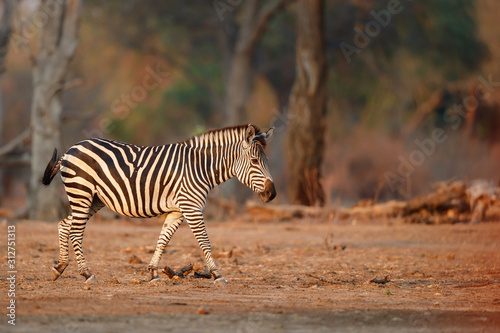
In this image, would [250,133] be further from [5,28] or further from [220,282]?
[5,28]

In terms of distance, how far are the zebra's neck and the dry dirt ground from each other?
4.02ft

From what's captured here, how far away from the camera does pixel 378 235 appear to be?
14.8 meters

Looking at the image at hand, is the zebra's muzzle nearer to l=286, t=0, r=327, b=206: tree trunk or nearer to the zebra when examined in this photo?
the zebra

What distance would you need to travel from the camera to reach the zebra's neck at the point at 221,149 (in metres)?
8.79

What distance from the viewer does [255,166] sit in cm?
862

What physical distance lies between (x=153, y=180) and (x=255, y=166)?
114 centimetres

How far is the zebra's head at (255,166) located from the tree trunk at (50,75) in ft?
33.2

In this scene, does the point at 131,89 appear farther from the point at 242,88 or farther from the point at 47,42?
the point at 47,42

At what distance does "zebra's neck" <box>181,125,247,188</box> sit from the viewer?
8789 mm

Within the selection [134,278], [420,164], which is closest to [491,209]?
[420,164]

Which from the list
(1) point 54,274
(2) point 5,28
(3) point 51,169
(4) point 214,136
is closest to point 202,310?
(1) point 54,274

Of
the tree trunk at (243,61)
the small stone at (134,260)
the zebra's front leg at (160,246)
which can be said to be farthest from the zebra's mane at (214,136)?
the tree trunk at (243,61)

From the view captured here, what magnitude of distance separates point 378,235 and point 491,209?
131 inches

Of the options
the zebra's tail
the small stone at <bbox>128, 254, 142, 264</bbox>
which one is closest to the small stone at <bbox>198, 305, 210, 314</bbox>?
the zebra's tail
